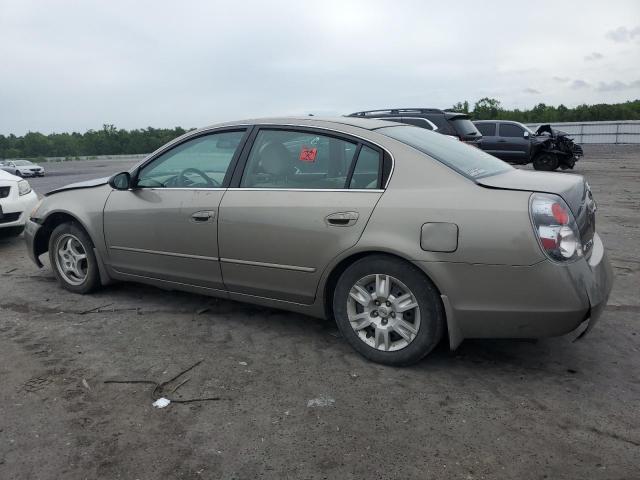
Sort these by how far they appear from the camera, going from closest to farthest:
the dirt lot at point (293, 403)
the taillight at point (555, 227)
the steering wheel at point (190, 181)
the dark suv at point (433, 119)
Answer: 1. the dirt lot at point (293, 403)
2. the taillight at point (555, 227)
3. the steering wheel at point (190, 181)
4. the dark suv at point (433, 119)

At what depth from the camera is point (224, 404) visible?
308 cm

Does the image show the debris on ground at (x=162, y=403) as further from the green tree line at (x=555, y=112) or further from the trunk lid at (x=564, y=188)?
the green tree line at (x=555, y=112)

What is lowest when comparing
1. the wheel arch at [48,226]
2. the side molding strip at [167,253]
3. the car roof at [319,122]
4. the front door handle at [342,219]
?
the side molding strip at [167,253]

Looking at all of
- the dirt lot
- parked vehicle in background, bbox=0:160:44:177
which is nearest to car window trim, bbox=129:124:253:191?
the dirt lot

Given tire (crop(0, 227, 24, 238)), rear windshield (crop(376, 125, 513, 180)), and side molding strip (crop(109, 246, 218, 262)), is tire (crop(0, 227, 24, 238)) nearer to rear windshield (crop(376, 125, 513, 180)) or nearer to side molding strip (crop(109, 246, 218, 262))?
side molding strip (crop(109, 246, 218, 262))

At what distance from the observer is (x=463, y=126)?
45.7 feet

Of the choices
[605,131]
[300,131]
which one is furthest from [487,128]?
[605,131]

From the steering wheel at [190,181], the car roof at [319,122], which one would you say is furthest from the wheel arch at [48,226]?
the car roof at [319,122]

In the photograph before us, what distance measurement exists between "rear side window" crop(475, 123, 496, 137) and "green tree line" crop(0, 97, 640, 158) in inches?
1356

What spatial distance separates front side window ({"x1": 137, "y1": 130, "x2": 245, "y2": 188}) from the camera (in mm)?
4207

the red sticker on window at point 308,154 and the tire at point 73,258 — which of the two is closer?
the red sticker on window at point 308,154

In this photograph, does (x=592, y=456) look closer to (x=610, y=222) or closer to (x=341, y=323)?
(x=341, y=323)

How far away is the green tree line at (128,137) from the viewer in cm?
5328

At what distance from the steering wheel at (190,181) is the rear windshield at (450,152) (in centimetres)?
130
